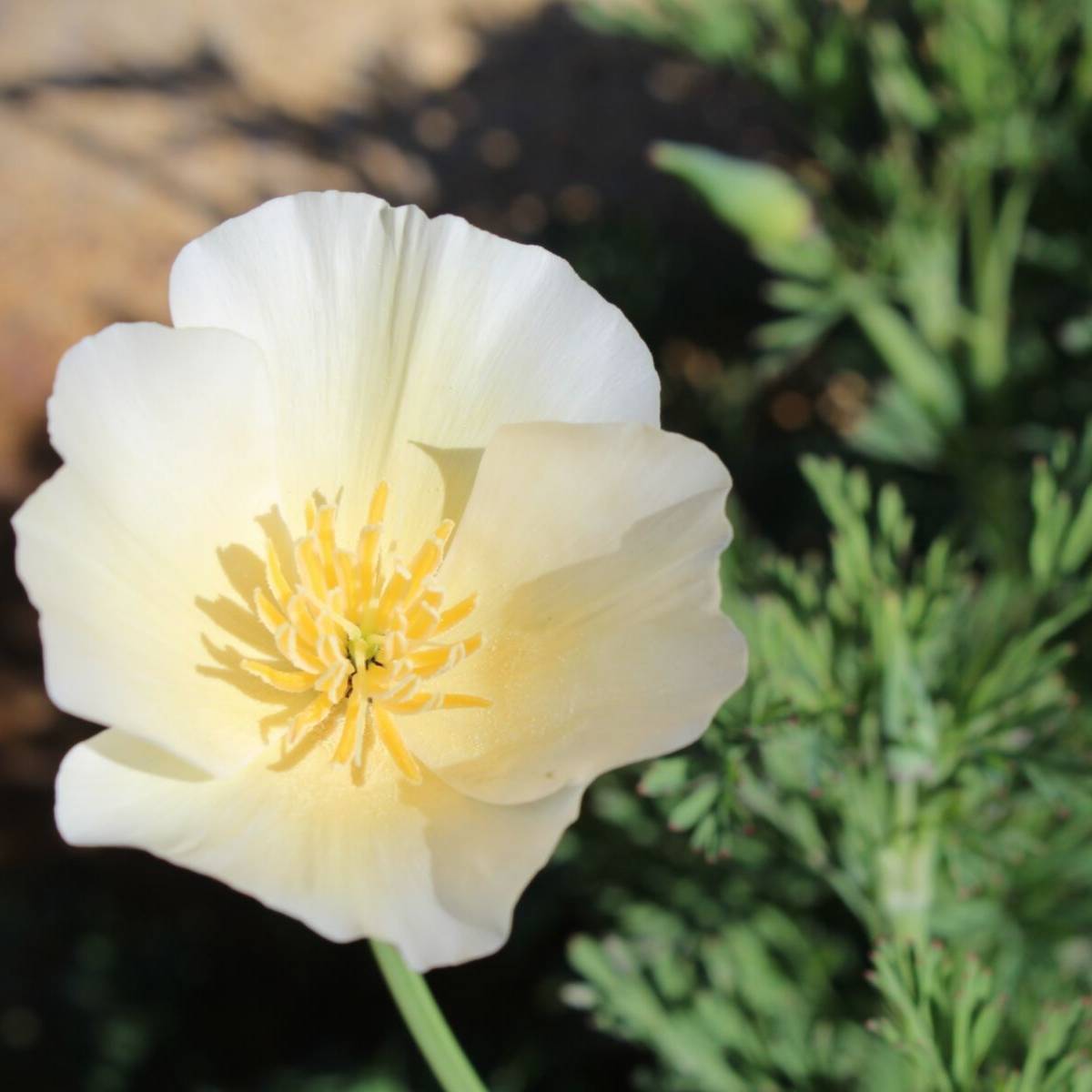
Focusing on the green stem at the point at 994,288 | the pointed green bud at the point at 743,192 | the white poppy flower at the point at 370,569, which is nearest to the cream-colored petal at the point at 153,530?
the white poppy flower at the point at 370,569

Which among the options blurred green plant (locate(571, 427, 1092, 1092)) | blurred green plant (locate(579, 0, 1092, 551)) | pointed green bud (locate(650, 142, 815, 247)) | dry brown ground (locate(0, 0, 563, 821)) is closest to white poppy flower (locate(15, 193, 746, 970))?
blurred green plant (locate(571, 427, 1092, 1092))

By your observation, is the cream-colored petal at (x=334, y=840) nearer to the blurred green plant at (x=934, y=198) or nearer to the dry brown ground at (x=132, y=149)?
the blurred green plant at (x=934, y=198)

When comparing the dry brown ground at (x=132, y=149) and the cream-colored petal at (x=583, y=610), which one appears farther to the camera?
the dry brown ground at (x=132, y=149)

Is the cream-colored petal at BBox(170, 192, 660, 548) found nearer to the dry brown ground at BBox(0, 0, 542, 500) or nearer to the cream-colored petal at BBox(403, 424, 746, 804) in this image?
the cream-colored petal at BBox(403, 424, 746, 804)

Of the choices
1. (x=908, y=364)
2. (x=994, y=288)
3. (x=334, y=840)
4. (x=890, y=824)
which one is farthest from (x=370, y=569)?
(x=994, y=288)

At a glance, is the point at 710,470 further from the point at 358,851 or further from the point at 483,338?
the point at 358,851

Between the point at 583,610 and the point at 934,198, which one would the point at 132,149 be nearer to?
the point at 934,198
